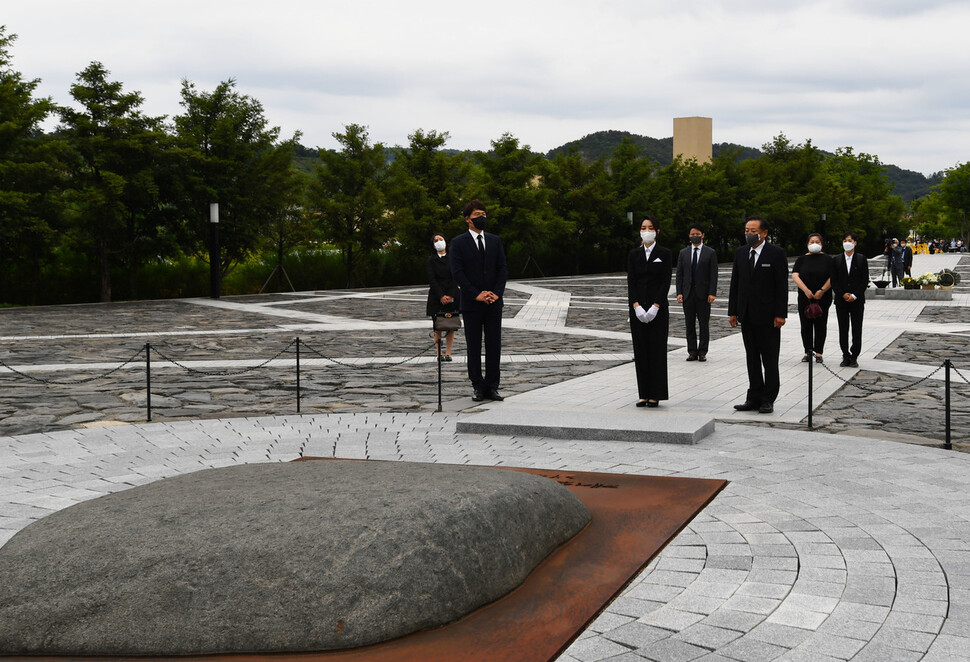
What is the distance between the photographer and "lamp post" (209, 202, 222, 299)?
81.6ft

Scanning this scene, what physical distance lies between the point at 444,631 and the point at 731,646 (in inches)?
41.7

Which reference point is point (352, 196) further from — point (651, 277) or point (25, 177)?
point (651, 277)

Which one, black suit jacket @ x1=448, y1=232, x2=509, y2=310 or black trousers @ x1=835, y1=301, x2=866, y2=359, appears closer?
black suit jacket @ x1=448, y1=232, x2=509, y2=310

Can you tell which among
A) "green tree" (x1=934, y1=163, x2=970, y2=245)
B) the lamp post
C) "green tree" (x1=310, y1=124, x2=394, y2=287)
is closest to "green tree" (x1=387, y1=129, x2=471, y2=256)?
"green tree" (x1=310, y1=124, x2=394, y2=287)

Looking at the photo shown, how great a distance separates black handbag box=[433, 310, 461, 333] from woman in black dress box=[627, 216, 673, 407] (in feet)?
12.2

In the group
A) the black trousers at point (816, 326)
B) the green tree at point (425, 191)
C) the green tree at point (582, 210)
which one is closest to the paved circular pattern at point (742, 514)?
the black trousers at point (816, 326)

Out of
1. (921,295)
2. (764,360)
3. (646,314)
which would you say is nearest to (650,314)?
(646,314)

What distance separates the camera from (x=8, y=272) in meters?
24.2

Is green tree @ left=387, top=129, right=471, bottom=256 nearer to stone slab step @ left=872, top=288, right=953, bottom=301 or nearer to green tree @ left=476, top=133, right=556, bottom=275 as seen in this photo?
green tree @ left=476, top=133, right=556, bottom=275

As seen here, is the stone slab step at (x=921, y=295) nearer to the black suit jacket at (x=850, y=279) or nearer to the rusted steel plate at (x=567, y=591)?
the black suit jacket at (x=850, y=279)

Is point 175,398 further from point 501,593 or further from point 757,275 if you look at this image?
point 501,593

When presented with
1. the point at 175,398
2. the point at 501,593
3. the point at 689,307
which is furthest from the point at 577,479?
the point at 689,307

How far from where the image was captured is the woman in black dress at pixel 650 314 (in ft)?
27.0

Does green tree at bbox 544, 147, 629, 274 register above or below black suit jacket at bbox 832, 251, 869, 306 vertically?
above
